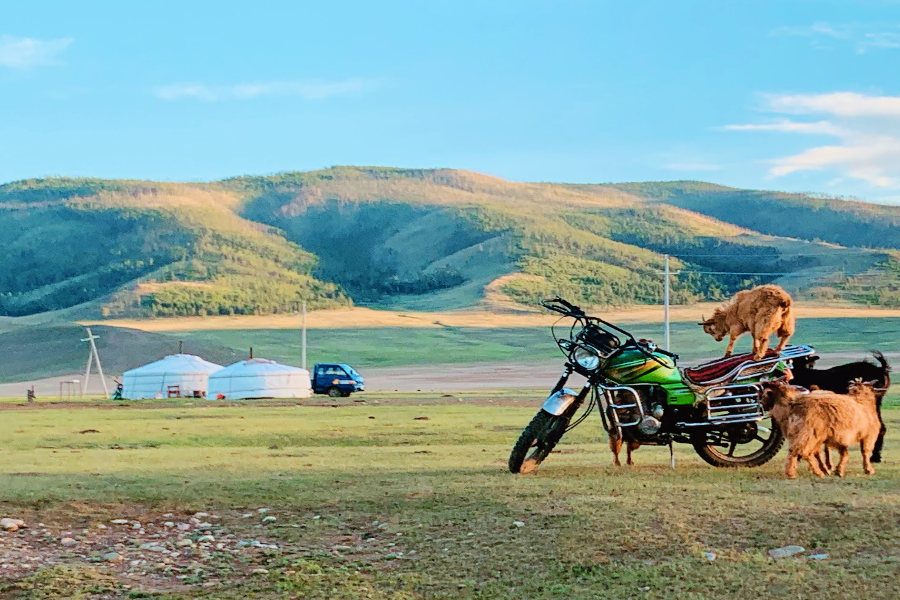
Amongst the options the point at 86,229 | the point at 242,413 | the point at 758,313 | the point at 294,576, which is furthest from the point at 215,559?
the point at 86,229

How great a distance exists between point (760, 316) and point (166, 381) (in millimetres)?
49311

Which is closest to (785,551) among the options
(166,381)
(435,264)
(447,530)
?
(447,530)

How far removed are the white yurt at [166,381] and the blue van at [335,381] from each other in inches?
194

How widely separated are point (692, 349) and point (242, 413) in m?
59.5

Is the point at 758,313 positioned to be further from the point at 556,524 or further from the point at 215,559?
the point at 215,559

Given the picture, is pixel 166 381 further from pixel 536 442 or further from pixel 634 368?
pixel 634 368

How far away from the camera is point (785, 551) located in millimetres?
8125

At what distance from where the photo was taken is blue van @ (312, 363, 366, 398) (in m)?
55.8

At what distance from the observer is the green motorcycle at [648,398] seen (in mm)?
12602

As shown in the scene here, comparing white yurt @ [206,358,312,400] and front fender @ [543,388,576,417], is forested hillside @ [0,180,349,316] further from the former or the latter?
front fender @ [543,388,576,417]

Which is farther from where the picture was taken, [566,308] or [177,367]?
[177,367]

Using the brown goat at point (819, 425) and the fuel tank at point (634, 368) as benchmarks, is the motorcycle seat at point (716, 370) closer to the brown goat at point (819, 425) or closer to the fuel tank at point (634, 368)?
the fuel tank at point (634, 368)

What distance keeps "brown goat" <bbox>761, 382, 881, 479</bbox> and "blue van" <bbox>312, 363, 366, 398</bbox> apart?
43.9m

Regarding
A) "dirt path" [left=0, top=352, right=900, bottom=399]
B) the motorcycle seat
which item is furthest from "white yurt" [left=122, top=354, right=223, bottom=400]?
the motorcycle seat
